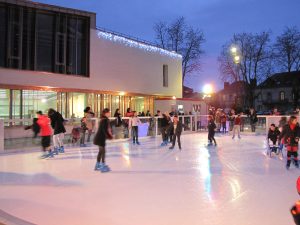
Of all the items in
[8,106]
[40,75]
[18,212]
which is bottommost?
[18,212]

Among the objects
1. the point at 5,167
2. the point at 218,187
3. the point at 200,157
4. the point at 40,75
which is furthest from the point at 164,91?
the point at 218,187

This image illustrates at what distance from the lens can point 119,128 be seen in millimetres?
17500

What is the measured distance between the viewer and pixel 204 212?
544 cm

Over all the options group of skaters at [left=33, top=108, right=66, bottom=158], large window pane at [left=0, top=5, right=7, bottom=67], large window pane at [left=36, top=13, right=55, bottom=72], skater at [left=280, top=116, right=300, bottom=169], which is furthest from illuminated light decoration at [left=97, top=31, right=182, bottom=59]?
skater at [left=280, top=116, right=300, bottom=169]

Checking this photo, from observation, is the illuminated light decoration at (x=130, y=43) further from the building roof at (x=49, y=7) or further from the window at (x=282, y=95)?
the window at (x=282, y=95)

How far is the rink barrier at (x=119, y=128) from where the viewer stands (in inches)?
520

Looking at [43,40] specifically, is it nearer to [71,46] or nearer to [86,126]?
[71,46]

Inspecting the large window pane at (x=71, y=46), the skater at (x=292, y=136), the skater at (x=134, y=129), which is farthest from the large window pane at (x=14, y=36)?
the skater at (x=292, y=136)

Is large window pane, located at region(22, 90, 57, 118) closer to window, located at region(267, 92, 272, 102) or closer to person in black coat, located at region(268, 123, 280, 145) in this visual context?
person in black coat, located at region(268, 123, 280, 145)

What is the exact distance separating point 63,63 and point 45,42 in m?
1.69

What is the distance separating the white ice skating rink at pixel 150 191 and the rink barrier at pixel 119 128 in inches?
64.2

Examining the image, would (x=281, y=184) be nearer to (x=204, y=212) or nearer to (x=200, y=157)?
(x=204, y=212)

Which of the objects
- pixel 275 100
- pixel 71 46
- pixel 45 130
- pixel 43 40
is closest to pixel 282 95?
pixel 275 100

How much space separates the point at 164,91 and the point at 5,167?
78.4 ft
